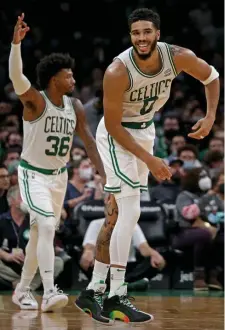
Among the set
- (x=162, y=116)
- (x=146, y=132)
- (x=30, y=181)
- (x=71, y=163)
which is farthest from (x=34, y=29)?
(x=146, y=132)

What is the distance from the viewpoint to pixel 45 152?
7906 mm

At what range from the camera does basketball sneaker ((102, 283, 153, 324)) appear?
644cm

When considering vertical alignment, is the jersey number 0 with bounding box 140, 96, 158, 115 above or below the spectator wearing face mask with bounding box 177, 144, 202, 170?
below

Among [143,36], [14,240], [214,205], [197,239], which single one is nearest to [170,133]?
[214,205]

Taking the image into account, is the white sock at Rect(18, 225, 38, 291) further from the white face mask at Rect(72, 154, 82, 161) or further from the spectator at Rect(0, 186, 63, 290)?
the white face mask at Rect(72, 154, 82, 161)

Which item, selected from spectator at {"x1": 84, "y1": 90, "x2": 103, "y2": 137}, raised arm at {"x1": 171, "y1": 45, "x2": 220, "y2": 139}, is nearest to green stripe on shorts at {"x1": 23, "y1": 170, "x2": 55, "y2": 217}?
raised arm at {"x1": 171, "y1": 45, "x2": 220, "y2": 139}

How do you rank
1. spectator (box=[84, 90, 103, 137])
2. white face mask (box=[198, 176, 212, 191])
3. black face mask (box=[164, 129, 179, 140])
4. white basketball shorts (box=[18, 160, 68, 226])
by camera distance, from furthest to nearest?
black face mask (box=[164, 129, 179, 140])
spectator (box=[84, 90, 103, 137])
white face mask (box=[198, 176, 212, 191])
white basketball shorts (box=[18, 160, 68, 226])

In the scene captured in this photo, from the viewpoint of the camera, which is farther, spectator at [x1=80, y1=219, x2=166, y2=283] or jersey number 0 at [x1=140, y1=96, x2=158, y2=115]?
spectator at [x1=80, y1=219, x2=166, y2=283]

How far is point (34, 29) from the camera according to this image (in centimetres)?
1675

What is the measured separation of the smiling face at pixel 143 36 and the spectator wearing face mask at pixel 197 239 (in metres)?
4.07

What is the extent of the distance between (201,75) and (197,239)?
12.6ft

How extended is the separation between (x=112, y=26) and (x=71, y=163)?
653cm

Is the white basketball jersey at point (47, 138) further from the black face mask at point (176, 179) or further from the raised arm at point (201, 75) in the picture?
the black face mask at point (176, 179)

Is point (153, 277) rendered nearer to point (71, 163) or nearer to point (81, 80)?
point (71, 163)
